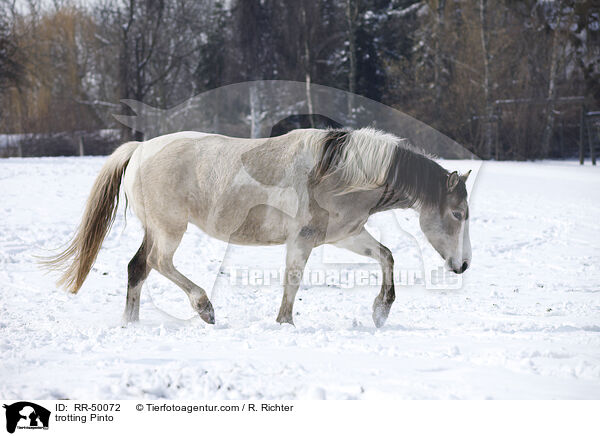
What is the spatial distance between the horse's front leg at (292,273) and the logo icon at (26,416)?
1.98 meters

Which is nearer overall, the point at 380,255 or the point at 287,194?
the point at 287,194

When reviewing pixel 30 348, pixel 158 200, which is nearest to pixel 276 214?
pixel 158 200

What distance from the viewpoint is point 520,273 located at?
20.9 ft

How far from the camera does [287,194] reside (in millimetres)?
4273

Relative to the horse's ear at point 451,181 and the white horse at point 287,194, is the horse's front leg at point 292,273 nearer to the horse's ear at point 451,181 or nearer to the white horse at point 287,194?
the white horse at point 287,194

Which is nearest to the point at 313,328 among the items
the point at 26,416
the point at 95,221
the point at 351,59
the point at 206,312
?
the point at 206,312

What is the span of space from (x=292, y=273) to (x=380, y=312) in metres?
0.78

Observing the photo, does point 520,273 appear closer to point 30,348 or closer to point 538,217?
point 538,217

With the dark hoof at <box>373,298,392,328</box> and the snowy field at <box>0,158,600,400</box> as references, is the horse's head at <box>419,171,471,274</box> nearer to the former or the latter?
the snowy field at <box>0,158,600,400</box>

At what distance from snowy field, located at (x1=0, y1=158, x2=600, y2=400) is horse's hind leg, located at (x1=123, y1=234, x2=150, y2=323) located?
132 millimetres

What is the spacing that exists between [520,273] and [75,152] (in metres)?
22.1

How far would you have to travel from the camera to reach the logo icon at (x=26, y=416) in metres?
2.47

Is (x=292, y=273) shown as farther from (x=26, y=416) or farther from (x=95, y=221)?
(x=26, y=416)

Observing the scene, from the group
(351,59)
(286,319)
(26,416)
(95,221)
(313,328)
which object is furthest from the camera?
(351,59)
